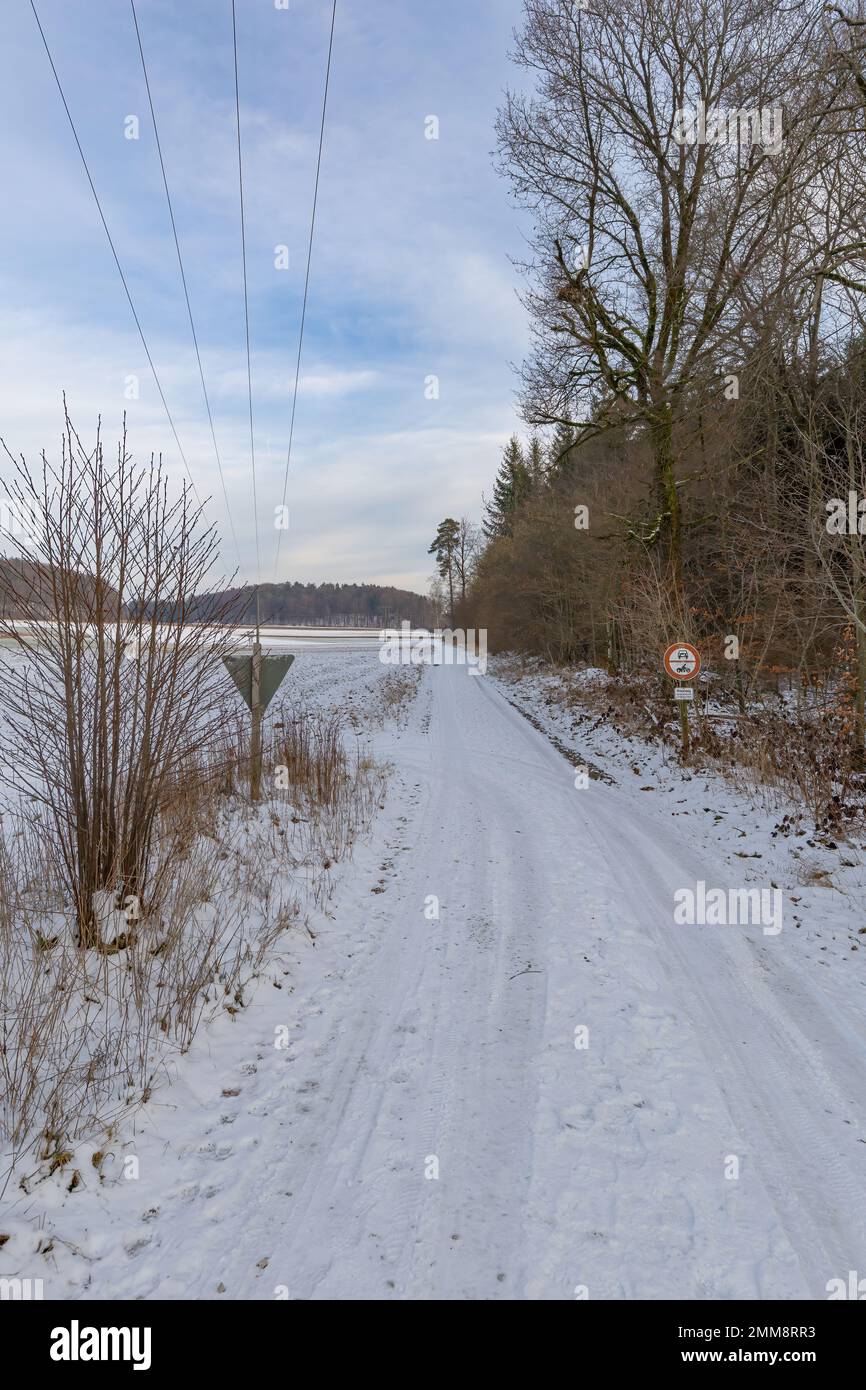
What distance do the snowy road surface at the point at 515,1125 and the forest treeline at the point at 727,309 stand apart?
6.32 meters

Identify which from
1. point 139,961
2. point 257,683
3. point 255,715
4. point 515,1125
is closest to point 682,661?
point 257,683

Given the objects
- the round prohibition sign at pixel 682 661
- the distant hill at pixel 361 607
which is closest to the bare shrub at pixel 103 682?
the round prohibition sign at pixel 682 661

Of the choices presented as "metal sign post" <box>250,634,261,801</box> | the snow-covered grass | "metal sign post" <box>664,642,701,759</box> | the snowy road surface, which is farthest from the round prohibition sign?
"metal sign post" <box>250,634,261,801</box>

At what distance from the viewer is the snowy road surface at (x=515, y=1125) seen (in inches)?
94.6

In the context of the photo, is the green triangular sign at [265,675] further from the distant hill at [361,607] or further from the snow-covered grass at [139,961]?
the distant hill at [361,607]

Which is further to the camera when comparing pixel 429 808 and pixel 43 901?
pixel 429 808

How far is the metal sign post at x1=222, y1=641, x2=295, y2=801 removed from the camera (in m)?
7.82

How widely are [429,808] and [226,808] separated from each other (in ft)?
8.60

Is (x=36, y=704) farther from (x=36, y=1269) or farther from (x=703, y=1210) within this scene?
(x=703, y=1210)

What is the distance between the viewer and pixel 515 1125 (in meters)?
3.09

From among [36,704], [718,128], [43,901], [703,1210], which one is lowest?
[703,1210]

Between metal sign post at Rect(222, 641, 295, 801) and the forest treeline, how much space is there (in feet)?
21.3

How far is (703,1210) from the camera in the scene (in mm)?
2602

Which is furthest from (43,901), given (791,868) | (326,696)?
(326,696)
